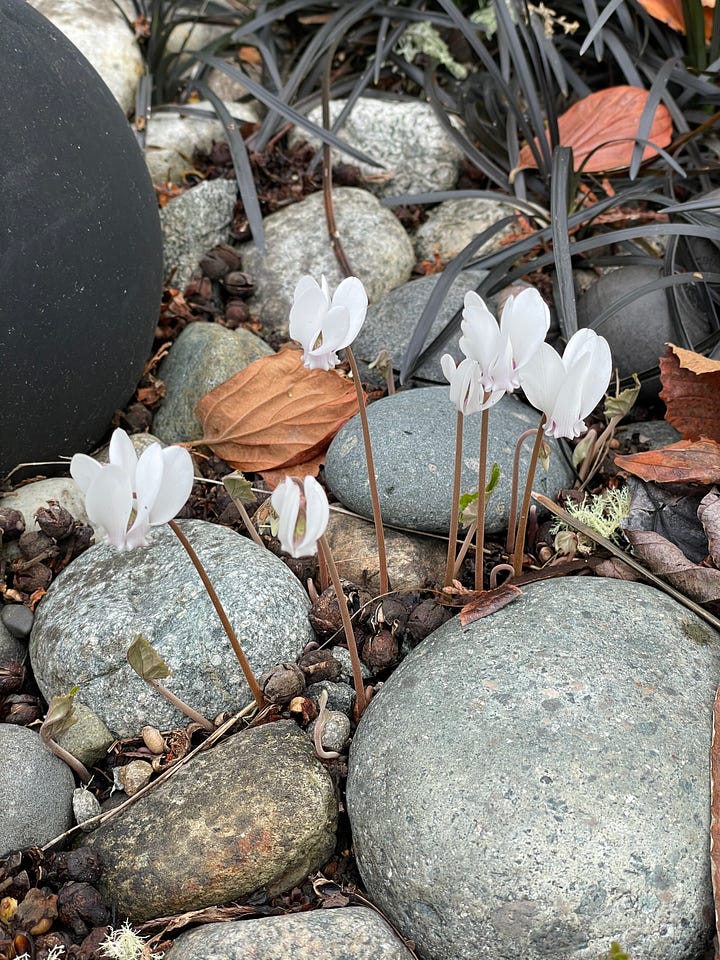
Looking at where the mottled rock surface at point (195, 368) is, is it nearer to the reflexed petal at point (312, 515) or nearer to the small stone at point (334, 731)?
the small stone at point (334, 731)

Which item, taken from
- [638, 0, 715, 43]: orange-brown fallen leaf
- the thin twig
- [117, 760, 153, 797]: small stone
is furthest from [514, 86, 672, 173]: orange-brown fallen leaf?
[117, 760, 153, 797]: small stone

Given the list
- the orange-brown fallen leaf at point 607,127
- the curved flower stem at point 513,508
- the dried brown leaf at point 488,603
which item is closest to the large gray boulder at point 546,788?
the dried brown leaf at point 488,603

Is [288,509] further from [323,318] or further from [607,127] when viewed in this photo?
[607,127]

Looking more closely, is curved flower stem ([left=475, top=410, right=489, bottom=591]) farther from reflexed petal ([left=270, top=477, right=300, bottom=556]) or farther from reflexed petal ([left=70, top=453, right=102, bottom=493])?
reflexed petal ([left=70, top=453, right=102, bottom=493])

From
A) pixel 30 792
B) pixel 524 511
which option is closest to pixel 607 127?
pixel 524 511

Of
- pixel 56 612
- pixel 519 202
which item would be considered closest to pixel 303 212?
pixel 519 202
